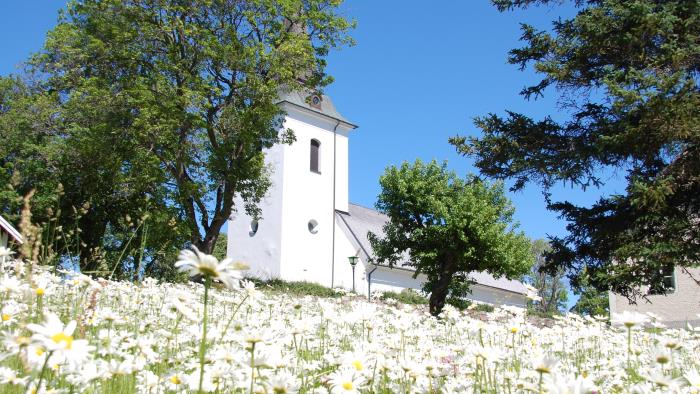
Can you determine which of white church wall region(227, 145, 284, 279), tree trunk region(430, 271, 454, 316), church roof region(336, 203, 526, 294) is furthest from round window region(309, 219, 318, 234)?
tree trunk region(430, 271, 454, 316)

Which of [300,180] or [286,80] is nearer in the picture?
[286,80]

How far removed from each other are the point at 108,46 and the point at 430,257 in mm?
14670

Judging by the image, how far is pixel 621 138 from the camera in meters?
11.6

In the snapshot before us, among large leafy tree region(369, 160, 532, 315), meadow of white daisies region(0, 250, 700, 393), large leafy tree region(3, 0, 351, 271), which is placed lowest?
meadow of white daisies region(0, 250, 700, 393)

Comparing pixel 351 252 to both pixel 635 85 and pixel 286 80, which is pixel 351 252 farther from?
pixel 635 85

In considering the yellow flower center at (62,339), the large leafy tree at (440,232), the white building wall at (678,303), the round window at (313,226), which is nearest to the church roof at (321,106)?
the round window at (313,226)

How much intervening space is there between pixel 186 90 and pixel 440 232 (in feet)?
37.7

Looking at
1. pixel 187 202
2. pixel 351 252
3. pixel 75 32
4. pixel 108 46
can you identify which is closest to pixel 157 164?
pixel 187 202

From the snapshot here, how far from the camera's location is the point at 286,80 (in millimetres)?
20969

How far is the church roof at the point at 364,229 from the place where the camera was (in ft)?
123

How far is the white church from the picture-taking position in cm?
3572

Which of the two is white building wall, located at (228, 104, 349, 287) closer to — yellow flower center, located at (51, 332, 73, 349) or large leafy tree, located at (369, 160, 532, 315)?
large leafy tree, located at (369, 160, 532, 315)

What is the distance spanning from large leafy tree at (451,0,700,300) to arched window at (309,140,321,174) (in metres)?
24.1

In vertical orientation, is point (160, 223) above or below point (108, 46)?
below
